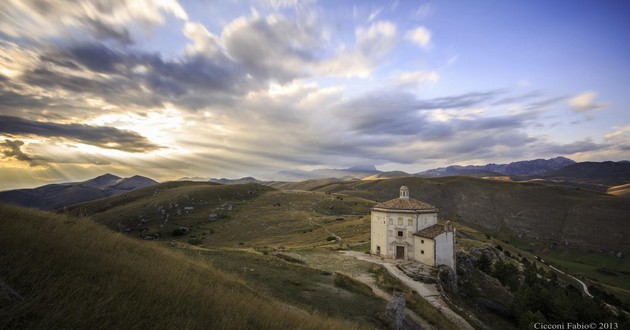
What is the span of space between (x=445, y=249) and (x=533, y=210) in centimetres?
14235

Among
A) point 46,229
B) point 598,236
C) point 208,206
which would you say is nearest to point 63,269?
point 46,229

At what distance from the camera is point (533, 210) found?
153625mm

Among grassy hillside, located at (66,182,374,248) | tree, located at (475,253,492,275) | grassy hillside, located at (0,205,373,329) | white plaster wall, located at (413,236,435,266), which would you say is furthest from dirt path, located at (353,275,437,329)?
tree, located at (475,253,492,275)

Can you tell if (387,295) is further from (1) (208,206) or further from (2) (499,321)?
(1) (208,206)

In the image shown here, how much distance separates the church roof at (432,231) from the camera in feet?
136

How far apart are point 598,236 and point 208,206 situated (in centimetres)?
14395

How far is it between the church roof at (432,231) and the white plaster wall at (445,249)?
0.52 meters

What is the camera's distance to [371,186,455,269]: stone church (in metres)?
41.4

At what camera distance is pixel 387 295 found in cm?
2527

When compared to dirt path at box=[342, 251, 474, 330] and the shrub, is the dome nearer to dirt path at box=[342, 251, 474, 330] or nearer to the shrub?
dirt path at box=[342, 251, 474, 330]

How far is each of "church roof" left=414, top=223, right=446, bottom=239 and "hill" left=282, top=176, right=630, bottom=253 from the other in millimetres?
103894

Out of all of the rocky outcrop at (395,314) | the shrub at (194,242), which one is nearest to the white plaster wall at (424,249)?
the rocky outcrop at (395,314)

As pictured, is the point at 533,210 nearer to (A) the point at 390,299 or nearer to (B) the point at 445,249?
(B) the point at 445,249

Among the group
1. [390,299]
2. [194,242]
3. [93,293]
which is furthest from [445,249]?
[194,242]
